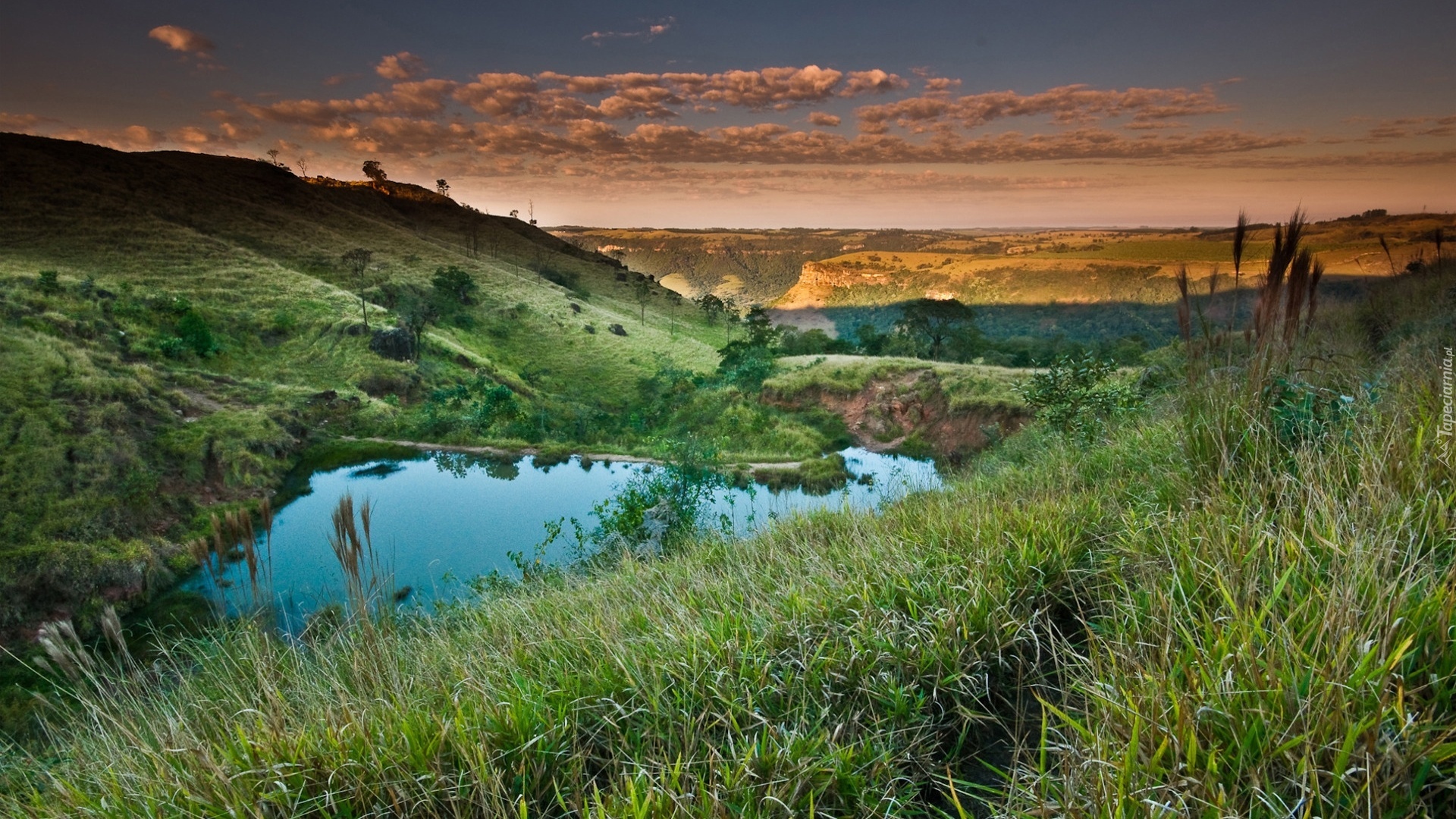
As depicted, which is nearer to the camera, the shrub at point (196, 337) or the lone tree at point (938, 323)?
the shrub at point (196, 337)

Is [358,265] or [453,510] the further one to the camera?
[358,265]

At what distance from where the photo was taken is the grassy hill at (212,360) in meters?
16.0

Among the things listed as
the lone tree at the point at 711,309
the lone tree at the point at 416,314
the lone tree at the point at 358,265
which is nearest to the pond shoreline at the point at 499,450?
the lone tree at the point at 416,314

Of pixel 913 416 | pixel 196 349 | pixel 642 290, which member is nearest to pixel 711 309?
pixel 642 290

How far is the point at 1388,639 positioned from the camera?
141 cm

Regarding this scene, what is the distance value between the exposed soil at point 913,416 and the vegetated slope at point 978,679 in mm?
22287

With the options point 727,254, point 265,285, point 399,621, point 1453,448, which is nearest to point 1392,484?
point 1453,448

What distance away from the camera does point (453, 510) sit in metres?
19.9

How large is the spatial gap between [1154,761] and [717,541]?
3.91m

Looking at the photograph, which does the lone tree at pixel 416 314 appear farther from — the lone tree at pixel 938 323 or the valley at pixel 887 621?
the lone tree at pixel 938 323

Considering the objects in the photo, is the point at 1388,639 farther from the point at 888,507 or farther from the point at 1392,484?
the point at 888,507

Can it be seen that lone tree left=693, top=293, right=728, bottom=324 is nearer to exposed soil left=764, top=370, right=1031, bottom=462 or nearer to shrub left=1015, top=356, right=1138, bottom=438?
exposed soil left=764, top=370, right=1031, bottom=462

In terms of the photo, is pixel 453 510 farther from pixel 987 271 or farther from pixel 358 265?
pixel 987 271

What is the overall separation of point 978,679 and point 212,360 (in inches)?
1709
